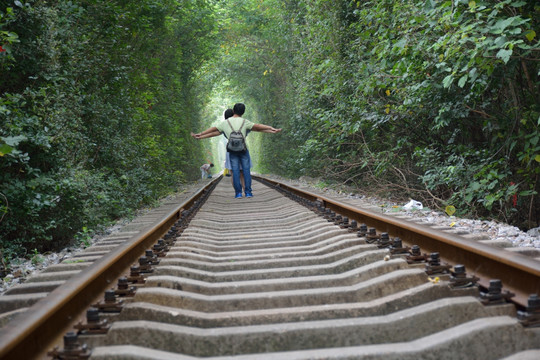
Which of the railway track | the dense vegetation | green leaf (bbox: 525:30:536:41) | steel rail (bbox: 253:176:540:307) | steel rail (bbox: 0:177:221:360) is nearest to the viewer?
steel rail (bbox: 0:177:221:360)

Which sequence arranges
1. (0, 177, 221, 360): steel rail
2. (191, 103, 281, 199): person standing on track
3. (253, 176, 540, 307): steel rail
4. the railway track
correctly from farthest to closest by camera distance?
1. (191, 103, 281, 199): person standing on track
2. (253, 176, 540, 307): steel rail
3. the railway track
4. (0, 177, 221, 360): steel rail

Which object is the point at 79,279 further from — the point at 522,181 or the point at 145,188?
the point at 145,188

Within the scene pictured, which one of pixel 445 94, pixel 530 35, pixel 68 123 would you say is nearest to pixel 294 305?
pixel 530 35

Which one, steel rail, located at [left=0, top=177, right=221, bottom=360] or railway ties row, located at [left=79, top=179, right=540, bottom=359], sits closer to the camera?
steel rail, located at [left=0, top=177, right=221, bottom=360]

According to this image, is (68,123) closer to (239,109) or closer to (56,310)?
(239,109)

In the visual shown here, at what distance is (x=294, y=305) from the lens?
2.47m

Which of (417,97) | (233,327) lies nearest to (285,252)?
(233,327)

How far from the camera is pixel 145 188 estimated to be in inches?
371

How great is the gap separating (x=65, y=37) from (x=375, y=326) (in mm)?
5840

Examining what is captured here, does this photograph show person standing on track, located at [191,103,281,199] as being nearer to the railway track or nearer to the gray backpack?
the gray backpack

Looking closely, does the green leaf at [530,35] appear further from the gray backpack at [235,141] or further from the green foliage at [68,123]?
the gray backpack at [235,141]

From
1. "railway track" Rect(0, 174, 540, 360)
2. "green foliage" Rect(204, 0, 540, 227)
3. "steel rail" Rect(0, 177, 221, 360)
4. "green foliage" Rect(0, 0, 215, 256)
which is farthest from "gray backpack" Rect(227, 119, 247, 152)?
"steel rail" Rect(0, 177, 221, 360)

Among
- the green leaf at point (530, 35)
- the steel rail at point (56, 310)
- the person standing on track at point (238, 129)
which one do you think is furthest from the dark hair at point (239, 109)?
the steel rail at point (56, 310)

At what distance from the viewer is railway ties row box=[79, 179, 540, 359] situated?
186 cm
